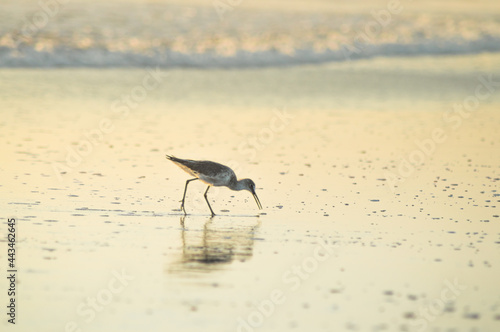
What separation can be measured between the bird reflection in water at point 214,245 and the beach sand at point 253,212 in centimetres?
3

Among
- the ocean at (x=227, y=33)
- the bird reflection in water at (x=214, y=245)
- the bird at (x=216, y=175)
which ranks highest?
the ocean at (x=227, y=33)

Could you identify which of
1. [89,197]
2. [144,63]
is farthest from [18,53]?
[89,197]

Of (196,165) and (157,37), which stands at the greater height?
(157,37)

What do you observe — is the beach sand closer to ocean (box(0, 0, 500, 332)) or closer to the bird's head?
ocean (box(0, 0, 500, 332))

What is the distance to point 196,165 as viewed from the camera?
33.5ft

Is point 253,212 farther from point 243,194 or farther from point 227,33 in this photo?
point 227,33

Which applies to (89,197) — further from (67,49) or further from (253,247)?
(67,49)

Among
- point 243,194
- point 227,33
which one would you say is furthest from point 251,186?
point 227,33

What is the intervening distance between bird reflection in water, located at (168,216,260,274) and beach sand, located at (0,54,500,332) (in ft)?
0.10

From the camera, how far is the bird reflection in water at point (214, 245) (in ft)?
25.1

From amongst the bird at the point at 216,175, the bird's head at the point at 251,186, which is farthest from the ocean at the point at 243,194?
the bird at the point at 216,175

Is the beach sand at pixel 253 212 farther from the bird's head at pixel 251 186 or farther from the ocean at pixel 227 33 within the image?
the ocean at pixel 227 33

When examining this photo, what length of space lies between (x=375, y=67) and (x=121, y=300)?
69.3 feet

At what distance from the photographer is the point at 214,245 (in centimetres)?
842
